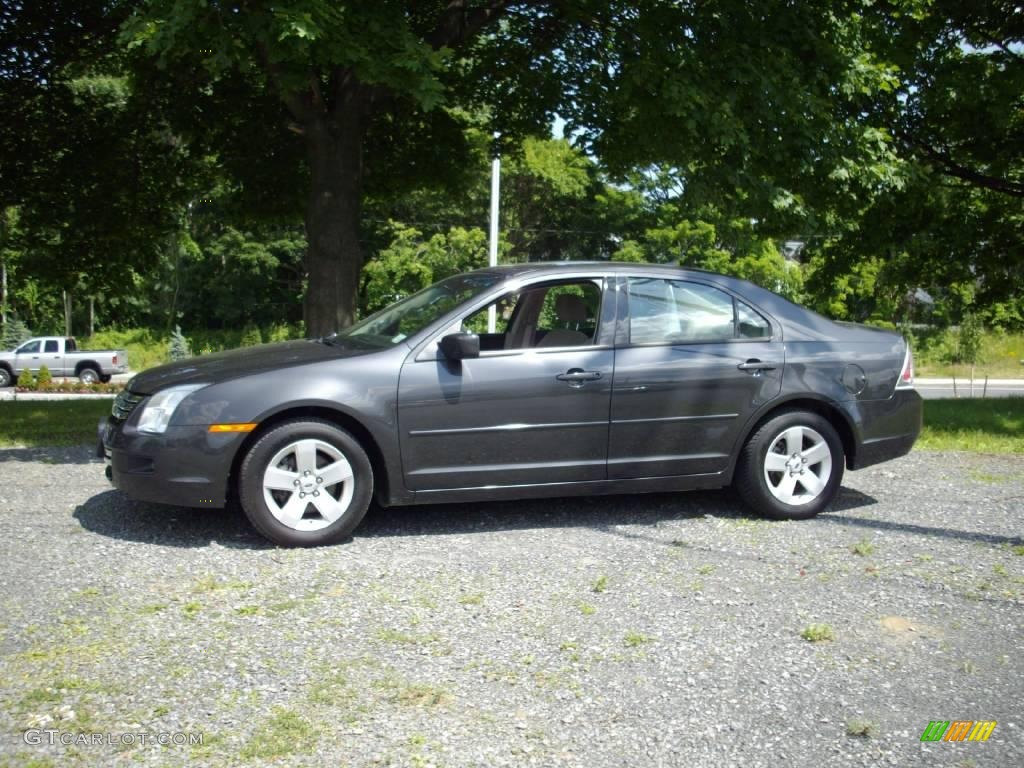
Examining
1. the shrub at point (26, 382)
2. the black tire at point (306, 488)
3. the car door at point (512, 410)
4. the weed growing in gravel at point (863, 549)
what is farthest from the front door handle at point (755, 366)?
the shrub at point (26, 382)

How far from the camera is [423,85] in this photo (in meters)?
8.36

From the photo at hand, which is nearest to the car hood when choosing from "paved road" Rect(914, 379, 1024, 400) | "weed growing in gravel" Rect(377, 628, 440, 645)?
"weed growing in gravel" Rect(377, 628, 440, 645)

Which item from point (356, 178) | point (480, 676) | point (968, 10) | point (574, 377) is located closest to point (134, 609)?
point (480, 676)

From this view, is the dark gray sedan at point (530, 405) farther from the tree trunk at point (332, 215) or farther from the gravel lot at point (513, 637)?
the tree trunk at point (332, 215)

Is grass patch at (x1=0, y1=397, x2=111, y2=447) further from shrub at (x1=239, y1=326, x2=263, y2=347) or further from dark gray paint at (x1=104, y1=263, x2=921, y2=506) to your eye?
shrub at (x1=239, y1=326, x2=263, y2=347)

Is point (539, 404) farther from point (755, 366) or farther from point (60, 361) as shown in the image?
point (60, 361)

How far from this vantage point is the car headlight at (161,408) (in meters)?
5.79

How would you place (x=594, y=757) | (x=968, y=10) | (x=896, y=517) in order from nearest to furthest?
1. (x=594, y=757)
2. (x=896, y=517)
3. (x=968, y=10)

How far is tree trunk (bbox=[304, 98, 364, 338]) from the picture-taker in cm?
1078

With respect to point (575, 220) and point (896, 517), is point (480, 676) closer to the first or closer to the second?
point (896, 517)

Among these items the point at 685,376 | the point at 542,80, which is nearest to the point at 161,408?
the point at 685,376

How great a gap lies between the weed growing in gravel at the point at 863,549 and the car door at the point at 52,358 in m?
35.8

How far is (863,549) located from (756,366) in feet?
4.34

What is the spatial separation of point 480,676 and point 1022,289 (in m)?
15.7
